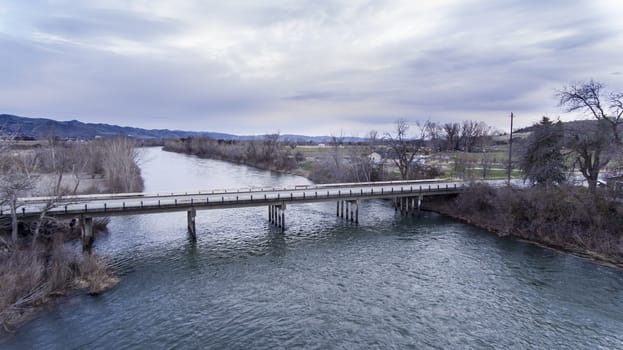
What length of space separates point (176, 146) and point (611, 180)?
474 ft

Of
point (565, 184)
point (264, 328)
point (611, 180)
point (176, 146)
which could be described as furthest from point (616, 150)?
point (176, 146)

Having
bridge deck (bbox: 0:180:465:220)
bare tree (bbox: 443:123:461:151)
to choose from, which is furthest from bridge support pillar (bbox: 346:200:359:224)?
bare tree (bbox: 443:123:461:151)

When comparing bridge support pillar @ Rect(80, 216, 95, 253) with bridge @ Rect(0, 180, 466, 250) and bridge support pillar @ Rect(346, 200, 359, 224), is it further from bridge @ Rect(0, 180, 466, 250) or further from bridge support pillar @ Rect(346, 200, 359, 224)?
bridge support pillar @ Rect(346, 200, 359, 224)

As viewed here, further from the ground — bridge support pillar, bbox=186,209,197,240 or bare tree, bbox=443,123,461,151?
bare tree, bbox=443,123,461,151

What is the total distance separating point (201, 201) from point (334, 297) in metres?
14.8

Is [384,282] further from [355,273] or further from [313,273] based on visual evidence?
[313,273]

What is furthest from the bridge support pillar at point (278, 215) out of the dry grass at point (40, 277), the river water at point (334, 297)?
the dry grass at point (40, 277)

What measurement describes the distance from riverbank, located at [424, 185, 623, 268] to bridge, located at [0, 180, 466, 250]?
531 cm

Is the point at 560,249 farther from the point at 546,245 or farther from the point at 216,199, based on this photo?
the point at 216,199

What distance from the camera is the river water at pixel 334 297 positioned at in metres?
14.1

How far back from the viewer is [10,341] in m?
13.5

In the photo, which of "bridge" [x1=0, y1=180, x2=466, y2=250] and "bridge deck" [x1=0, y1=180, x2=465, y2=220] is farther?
"bridge deck" [x1=0, y1=180, x2=465, y2=220]

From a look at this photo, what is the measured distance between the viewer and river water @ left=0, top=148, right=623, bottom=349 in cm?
1411

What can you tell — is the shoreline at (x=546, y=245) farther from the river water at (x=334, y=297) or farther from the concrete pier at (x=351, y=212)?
the concrete pier at (x=351, y=212)
